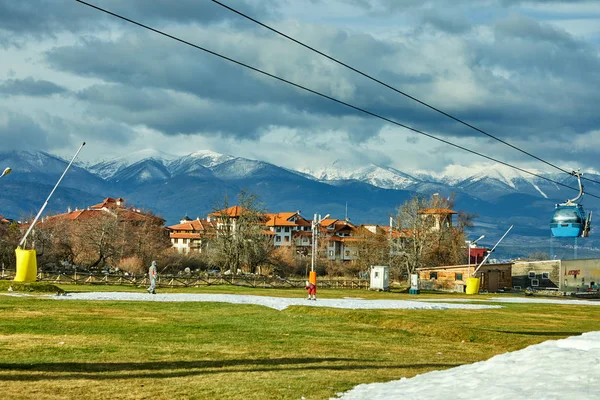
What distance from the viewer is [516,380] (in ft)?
56.4

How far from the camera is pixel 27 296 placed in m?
44.6

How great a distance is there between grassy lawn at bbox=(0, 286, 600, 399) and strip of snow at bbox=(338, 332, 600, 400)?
1.31 m

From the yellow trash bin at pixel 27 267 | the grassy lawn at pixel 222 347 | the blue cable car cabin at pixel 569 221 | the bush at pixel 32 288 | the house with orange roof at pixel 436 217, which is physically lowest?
the grassy lawn at pixel 222 347

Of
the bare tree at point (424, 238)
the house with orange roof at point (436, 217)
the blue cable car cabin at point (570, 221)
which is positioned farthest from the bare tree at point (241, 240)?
the blue cable car cabin at point (570, 221)

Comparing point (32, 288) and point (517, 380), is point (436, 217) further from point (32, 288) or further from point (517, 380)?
point (517, 380)

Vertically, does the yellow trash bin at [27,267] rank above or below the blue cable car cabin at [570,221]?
below

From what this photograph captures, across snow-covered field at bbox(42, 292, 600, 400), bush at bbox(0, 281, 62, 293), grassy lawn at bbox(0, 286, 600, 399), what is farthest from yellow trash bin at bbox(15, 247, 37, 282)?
snow-covered field at bbox(42, 292, 600, 400)

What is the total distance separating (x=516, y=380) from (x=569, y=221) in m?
24.3

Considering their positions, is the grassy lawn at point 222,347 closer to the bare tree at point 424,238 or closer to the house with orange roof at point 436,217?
the bare tree at point 424,238

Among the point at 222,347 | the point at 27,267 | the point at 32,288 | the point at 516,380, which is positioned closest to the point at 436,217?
the point at 32,288

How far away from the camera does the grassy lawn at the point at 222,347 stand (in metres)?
18.1

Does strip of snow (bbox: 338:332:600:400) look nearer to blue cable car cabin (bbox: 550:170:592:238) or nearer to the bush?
blue cable car cabin (bbox: 550:170:592:238)

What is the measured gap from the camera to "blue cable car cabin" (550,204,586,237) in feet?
130

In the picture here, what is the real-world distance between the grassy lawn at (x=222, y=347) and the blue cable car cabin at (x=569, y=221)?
15.3ft
